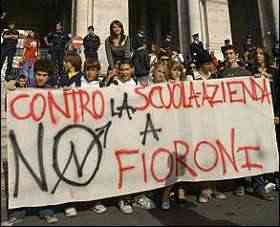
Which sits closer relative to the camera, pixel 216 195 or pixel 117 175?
pixel 117 175

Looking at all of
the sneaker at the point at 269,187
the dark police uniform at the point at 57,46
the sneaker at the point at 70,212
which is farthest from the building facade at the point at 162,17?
the sneaker at the point at 70,212

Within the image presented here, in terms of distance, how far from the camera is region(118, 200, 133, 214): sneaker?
480cm

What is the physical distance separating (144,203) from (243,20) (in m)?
19.1

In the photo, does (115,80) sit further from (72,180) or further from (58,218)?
(58,218)

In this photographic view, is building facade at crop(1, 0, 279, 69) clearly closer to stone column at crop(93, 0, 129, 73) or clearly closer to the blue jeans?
stone column at crop(93, 0, 129, 73)

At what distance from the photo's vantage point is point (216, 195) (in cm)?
544

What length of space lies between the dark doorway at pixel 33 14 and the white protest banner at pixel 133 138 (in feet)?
54.6

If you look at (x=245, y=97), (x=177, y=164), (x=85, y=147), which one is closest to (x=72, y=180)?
(x=85, y=147)

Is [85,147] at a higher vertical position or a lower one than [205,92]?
lower

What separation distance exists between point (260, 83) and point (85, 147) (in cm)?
255

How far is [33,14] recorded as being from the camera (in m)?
21.9

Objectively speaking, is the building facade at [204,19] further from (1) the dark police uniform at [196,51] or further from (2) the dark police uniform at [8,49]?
(2) the dark police uniform at [8,49]

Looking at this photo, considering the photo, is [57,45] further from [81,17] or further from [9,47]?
[81,17]

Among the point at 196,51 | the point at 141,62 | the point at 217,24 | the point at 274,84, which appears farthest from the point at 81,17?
the point at 274,84
